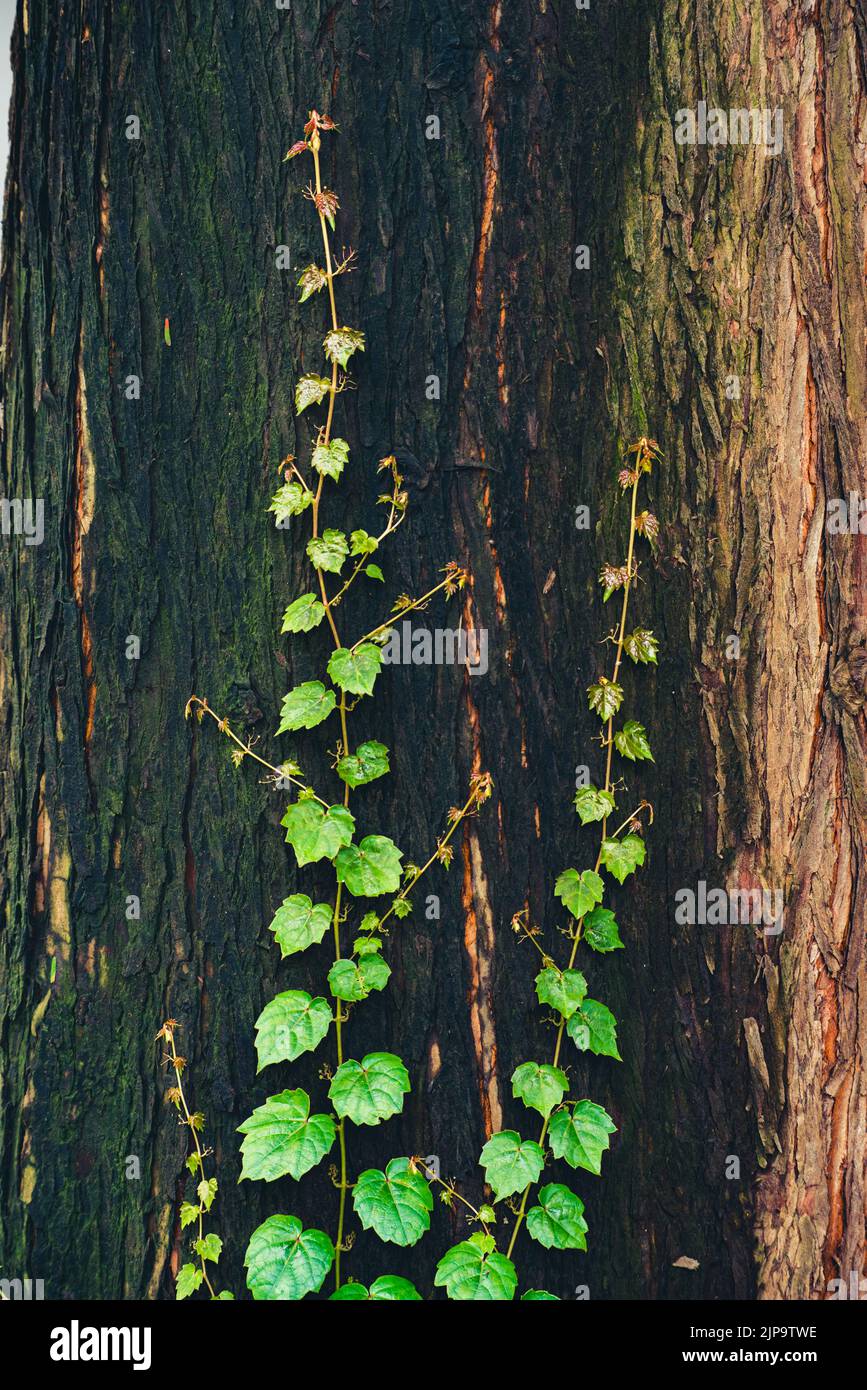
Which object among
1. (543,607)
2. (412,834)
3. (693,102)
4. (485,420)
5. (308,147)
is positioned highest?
(693,102)

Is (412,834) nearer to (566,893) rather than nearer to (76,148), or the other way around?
(566,893)

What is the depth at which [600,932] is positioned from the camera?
1.77 metres

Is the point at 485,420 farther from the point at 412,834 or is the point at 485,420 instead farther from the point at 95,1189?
the point at 95,1189

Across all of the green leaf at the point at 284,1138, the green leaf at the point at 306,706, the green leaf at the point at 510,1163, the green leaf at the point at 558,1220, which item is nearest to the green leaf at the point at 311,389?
the green leaf at the point at 306,706

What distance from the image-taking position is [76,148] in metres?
1.72

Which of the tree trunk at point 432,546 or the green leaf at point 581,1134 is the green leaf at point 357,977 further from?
the green leaf at point 581,1134

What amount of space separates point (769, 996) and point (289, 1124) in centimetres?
91

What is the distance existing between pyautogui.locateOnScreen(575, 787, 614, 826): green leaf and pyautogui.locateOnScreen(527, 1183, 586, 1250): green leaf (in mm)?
667

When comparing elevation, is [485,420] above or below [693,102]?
below

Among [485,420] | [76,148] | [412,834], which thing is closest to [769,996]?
[412,834]

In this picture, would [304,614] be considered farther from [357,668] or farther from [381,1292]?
[381,1292]

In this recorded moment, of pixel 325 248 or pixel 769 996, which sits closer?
pixel 325 248

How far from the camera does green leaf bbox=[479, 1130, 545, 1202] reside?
1693 mm

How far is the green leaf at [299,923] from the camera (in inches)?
66.4
